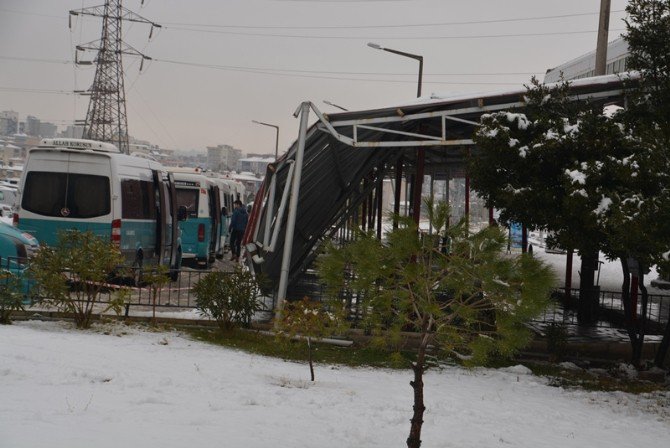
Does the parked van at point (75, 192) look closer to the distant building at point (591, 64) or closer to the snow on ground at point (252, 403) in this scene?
the snow on ground at point (252, 403)

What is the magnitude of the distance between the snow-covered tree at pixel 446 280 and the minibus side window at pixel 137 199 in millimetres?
12789

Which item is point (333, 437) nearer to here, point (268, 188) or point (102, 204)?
point (268, 188)

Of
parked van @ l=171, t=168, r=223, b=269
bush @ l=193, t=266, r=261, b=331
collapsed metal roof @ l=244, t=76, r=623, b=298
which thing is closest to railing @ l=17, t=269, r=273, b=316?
bush @ l=193, t=266, r=261, b=331

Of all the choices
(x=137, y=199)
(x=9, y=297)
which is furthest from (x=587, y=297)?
(x=9, y=297)

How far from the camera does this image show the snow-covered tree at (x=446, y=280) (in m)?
7.28

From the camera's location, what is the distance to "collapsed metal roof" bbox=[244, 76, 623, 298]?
15.1 m

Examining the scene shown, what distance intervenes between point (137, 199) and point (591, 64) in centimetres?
2062

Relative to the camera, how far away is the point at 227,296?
14414mm

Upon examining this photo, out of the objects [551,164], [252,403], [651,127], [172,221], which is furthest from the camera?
[172,221]

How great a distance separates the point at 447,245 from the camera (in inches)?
294

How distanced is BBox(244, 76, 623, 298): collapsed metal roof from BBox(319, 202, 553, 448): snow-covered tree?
7.40 meters

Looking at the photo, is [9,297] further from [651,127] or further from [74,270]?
[651,127]

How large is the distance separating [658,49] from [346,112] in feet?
16.6

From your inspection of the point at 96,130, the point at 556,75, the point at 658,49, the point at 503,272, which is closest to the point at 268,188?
the point at 658,49
